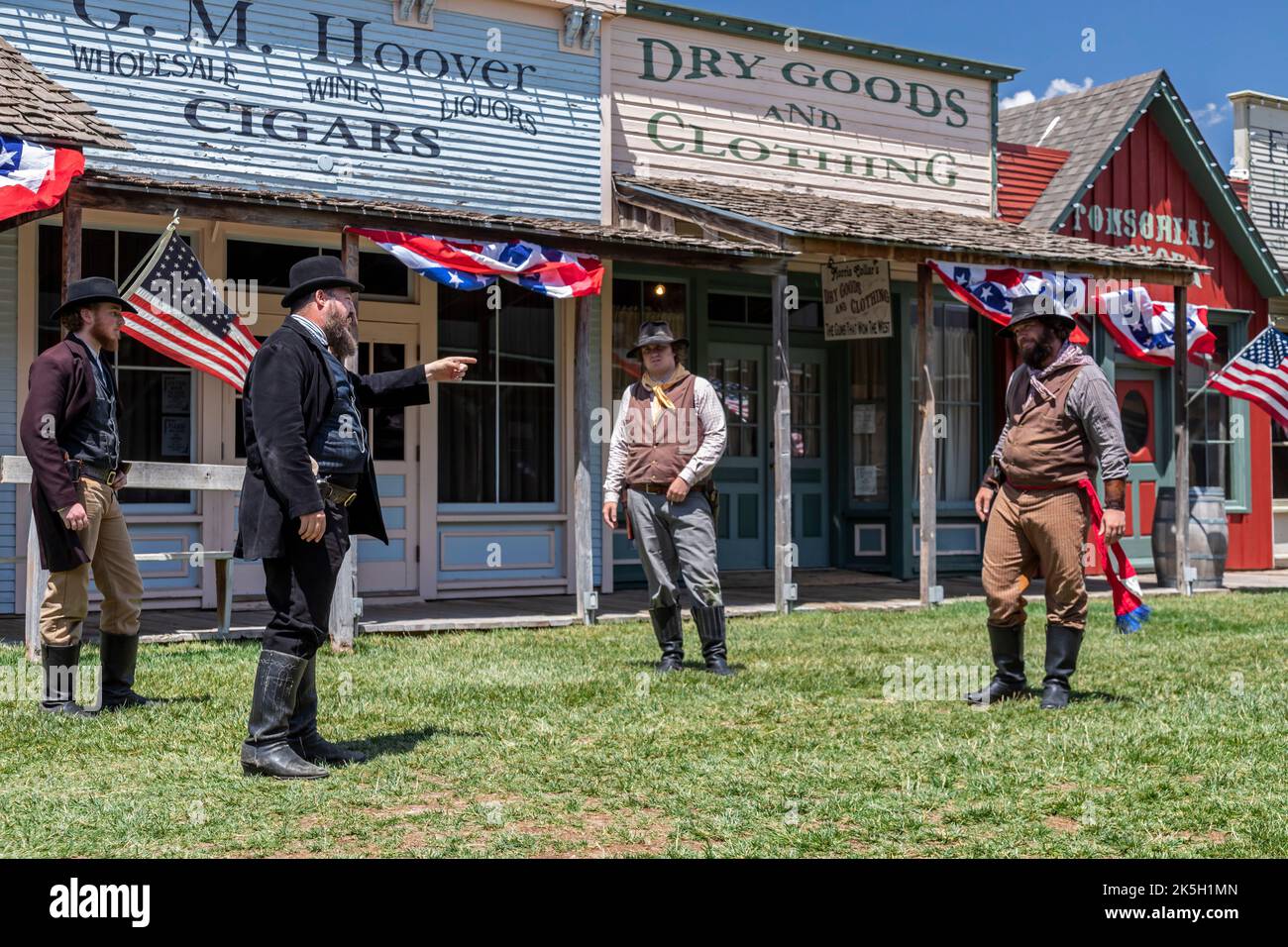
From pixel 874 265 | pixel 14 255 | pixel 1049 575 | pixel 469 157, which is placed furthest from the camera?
pixel 874 265

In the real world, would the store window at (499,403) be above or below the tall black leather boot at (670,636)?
above

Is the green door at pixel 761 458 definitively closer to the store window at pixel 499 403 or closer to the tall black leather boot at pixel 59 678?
the store window at pixel 499 403

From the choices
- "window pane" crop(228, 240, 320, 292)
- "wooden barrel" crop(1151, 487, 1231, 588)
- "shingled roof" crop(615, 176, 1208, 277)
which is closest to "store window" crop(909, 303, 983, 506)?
"shingled roof" crop(615, 176, 1208, 277)

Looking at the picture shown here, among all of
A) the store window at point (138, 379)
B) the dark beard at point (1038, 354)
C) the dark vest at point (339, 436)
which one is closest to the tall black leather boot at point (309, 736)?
the dark vest at point (339, 436)

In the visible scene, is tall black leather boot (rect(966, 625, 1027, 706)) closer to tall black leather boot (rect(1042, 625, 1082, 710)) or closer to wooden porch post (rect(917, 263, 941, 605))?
tall black leather boot (rect(1042, 625, 1082, 710))

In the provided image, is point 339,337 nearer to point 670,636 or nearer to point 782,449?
point 670,636

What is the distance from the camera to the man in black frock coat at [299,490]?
5660 mm

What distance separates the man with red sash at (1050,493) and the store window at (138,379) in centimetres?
691

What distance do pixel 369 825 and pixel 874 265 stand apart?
1042 cm

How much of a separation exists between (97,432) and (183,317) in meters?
2.26

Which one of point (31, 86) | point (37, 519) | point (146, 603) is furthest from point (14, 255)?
point (37, 519)

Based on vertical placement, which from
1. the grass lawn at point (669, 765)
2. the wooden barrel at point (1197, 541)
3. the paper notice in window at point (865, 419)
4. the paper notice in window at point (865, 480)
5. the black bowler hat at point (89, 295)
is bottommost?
the grass lawn at point (669, 765)
